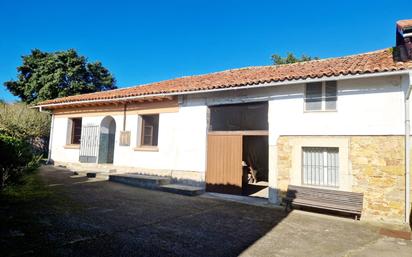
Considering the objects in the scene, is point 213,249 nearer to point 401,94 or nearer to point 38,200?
point 38,200

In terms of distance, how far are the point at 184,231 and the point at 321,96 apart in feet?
18.4

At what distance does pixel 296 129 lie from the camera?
816 centimetres

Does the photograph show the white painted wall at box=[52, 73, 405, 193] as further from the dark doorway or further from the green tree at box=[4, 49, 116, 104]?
the green tree at box=[4, 49, 116, 104]

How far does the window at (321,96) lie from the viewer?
7.82 metres

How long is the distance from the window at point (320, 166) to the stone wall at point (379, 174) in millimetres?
439

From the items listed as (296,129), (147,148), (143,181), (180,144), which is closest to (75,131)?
(147,148)

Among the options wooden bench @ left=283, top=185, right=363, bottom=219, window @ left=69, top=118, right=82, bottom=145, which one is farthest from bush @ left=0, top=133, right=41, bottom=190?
window @ left=69, top=118, right=82, bottom=145

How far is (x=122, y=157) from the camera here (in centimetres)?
1229

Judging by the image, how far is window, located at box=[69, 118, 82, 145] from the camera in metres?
14.9

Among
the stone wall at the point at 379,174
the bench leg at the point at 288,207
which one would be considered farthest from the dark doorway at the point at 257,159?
the stone wall at the point at 379,174

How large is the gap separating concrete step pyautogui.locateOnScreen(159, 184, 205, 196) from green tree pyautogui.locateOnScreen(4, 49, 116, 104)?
18.3 meters

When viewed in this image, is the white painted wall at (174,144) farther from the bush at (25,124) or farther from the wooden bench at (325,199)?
the bush at (25,124)

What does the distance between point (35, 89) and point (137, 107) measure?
1660cm

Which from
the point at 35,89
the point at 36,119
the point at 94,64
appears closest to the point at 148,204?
the point at 36,119
